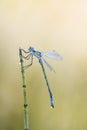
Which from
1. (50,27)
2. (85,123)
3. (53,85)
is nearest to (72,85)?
(53,85)

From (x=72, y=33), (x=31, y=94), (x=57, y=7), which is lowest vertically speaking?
(x=31, y=94)

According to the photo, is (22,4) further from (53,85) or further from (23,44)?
(53,85)

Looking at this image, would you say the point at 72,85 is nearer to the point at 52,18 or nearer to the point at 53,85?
the point at 53,85

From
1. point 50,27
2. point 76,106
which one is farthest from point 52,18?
point 76,106

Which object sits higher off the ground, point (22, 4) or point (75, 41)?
point (22, 4)

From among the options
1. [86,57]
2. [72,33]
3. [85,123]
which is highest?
[72,33]

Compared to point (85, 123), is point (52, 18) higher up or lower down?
higher up
